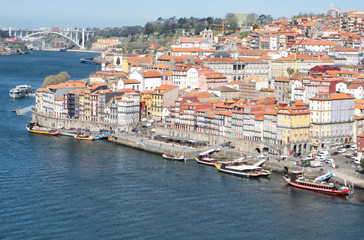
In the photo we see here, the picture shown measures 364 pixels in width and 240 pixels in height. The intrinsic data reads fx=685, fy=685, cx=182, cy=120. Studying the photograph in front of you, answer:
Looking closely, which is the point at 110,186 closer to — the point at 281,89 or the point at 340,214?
the point at 340,214

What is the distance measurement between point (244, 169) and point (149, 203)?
7493 mm

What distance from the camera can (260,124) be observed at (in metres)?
39.8

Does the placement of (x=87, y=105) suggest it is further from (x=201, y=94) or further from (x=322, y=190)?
(x=322, y=190)

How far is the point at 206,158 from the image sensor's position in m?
38.3

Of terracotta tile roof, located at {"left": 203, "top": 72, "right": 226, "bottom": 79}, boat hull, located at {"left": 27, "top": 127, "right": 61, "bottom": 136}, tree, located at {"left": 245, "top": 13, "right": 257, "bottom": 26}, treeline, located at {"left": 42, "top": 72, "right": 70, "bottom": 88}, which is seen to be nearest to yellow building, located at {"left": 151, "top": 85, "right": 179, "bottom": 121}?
terracotta tile roof, located at {"left": 203, "top": 72, "right": 226, "bottom": 79}

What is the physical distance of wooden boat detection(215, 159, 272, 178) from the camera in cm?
3503

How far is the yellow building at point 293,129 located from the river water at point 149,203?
3575 mm

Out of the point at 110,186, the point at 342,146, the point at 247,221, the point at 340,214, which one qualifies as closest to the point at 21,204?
the point at 110,186

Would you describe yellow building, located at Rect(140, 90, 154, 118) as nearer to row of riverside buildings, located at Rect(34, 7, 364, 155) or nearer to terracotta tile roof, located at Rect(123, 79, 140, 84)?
row of riverside buildings, located at Rect(34, 7, 364, 155)

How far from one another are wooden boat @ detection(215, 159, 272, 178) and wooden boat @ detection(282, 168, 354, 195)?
137 cm

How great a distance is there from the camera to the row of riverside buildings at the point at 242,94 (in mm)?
39656

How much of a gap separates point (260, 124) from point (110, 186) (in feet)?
36.8

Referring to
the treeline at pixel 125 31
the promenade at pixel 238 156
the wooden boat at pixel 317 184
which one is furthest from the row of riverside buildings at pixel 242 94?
the treeline at pixel 125 31

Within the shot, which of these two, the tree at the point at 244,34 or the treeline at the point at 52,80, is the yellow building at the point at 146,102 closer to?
the treeline at the point at 52,80
